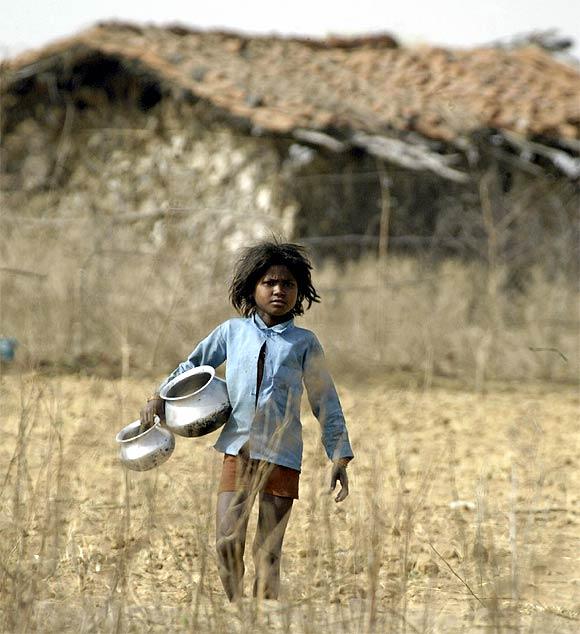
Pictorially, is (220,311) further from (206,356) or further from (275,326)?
(275,326)

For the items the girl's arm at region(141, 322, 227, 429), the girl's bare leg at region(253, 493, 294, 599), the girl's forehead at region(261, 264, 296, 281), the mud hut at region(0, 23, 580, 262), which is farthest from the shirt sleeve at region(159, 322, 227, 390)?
the mud hut at region(0, 23, 580, 262)

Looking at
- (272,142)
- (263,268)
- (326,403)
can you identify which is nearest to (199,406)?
(326,403)

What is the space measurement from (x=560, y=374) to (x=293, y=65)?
5932mm

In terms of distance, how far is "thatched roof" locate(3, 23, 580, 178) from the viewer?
512 inches

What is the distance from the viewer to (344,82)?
14.8 m

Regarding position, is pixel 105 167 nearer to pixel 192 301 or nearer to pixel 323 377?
pixel 192 301

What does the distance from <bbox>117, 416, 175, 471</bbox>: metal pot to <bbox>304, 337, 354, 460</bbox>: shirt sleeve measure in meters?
0.46

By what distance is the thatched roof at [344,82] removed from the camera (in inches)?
512

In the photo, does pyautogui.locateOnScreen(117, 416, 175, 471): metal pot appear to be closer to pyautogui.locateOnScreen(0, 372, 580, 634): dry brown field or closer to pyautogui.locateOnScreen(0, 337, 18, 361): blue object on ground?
pyautogui.locateOnScreen(0, 372, 580, 634): dry brown field

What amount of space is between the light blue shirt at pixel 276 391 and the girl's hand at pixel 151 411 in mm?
216

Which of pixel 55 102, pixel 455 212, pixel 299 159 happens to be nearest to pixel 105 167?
pixel 55 102

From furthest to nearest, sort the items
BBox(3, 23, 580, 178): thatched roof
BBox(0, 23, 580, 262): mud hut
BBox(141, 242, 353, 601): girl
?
BBox(3, 23, 580, 178): thatched roof → BBox(0, 23, 580, 262): mud hut → BBox(141, 242, 353, 601): girl

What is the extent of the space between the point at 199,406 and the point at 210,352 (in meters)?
0.31

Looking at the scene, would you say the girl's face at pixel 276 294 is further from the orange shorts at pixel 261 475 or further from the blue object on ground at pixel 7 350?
the blue object on ground at pixel 7 350
